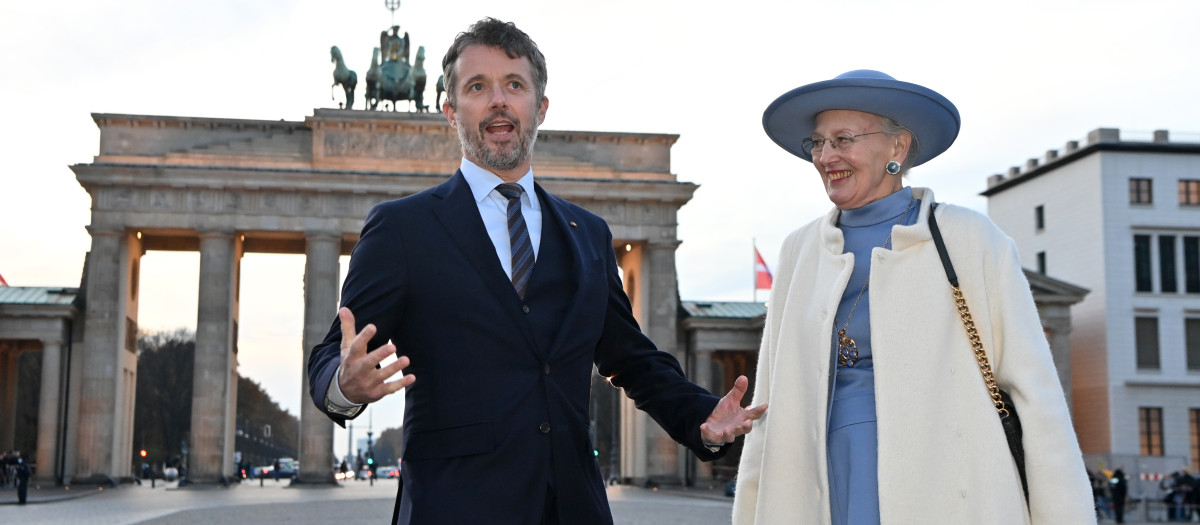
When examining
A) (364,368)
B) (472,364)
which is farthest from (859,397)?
(364,368)

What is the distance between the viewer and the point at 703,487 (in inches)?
2229

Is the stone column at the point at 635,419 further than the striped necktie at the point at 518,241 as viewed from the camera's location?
Yes

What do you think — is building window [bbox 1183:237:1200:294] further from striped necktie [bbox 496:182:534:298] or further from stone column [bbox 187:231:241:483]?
striped necktie [bbox 496:182:534:298]

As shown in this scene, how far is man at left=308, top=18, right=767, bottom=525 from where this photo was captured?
4.06 m

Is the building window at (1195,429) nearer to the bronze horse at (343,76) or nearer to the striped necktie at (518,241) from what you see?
the bronze horse at (343,76)

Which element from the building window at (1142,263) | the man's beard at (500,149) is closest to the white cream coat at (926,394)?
the man's beard at (500,149)

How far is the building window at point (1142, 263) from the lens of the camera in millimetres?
57906

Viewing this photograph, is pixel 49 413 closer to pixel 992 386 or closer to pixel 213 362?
pixel 213 362

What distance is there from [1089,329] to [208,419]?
A: 3717cm

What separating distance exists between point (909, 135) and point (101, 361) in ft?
167

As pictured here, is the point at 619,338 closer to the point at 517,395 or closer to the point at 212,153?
the point at 517,395

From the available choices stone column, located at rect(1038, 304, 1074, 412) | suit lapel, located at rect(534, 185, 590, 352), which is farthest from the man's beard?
stone column, located at rect(1038, 304, 1074, 412)

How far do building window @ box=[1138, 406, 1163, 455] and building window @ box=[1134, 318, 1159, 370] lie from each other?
1843mm

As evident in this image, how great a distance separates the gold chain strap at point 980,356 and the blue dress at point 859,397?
1.09ft
